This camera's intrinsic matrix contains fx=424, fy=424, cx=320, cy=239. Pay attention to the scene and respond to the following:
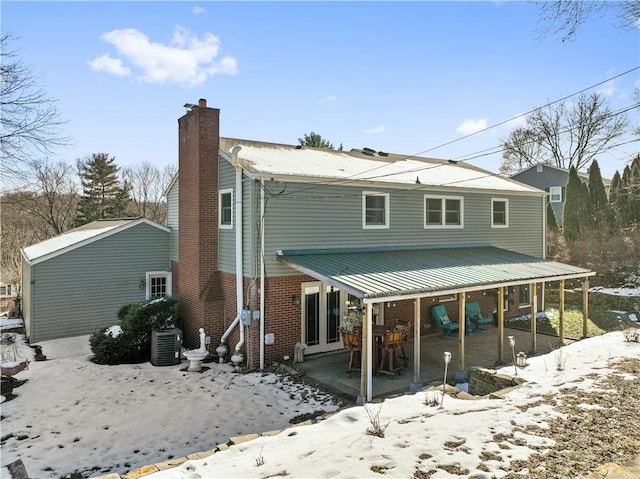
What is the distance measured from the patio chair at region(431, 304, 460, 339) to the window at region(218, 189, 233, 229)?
300 inches

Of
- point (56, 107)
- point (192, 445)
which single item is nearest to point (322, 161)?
point (56, 107)

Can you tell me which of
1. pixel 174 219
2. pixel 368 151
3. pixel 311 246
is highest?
pixel 368 151

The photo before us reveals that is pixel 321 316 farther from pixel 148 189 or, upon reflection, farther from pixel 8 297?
pixel 148 189

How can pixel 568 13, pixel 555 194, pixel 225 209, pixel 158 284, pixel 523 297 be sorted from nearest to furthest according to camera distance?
pixel 568 13 < pixel 225 209 < pixel 158 284 < pixel 523 297 < pixel 555 194

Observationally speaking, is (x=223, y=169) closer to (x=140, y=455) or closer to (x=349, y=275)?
(x=349, y=275)

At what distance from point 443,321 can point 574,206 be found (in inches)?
667

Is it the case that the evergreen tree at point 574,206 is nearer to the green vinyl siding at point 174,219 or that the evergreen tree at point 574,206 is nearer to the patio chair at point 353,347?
the patio chair at point 353,347

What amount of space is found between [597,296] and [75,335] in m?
21.9

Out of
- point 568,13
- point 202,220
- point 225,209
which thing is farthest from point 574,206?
point 202,220

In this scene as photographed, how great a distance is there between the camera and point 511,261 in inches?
573

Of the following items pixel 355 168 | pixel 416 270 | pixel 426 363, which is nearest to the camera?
pixel 426 363

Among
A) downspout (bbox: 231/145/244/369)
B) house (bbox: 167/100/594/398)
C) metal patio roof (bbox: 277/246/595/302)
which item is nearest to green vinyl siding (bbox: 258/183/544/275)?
house (bbox: 167/100/594/398)

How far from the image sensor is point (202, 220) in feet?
42.9

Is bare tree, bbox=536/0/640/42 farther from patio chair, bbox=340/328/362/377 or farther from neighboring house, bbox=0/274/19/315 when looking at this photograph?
neighboring house, bbox=0/274/19/315
